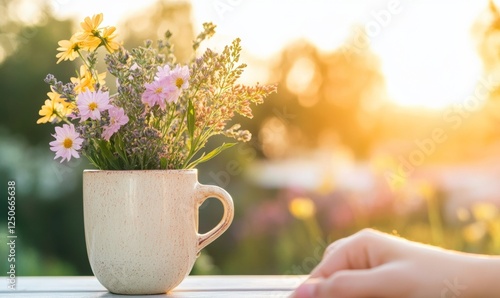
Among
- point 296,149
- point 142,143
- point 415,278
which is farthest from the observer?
point 296,149

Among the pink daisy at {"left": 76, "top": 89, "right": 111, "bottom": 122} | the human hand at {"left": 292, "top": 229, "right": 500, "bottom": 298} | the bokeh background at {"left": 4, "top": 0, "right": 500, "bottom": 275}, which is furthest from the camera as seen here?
the bokeh background at {"left": 4, "top": 0, "right": 500, "bottom": 275}

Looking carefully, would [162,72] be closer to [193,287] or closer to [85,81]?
[85,81]

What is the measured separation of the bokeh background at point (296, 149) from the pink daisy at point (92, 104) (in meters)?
2.28

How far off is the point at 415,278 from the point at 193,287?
0.46 meters

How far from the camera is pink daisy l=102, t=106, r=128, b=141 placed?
92cm

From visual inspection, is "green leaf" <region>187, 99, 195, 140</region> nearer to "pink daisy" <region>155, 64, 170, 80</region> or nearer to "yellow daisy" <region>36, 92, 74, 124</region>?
"pink daisy" <region>155, 64, 170, 80</region>

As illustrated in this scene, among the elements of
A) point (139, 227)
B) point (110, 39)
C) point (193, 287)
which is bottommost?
point (193, 287)

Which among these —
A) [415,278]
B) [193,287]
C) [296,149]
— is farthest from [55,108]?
[296,149]

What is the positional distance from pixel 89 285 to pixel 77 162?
2.33 meters

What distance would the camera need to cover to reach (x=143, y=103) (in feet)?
3.09

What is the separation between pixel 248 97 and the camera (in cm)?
98

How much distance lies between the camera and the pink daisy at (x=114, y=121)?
36.4 inches

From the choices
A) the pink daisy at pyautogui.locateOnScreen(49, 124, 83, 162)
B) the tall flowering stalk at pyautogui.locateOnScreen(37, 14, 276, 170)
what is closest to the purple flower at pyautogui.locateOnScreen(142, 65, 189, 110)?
the tall flowering stalk at pyautogui.locateOnScreen(37, 14, 276, 170)

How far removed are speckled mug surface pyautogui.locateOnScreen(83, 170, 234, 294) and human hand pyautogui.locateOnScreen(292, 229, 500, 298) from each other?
0.32 meters
